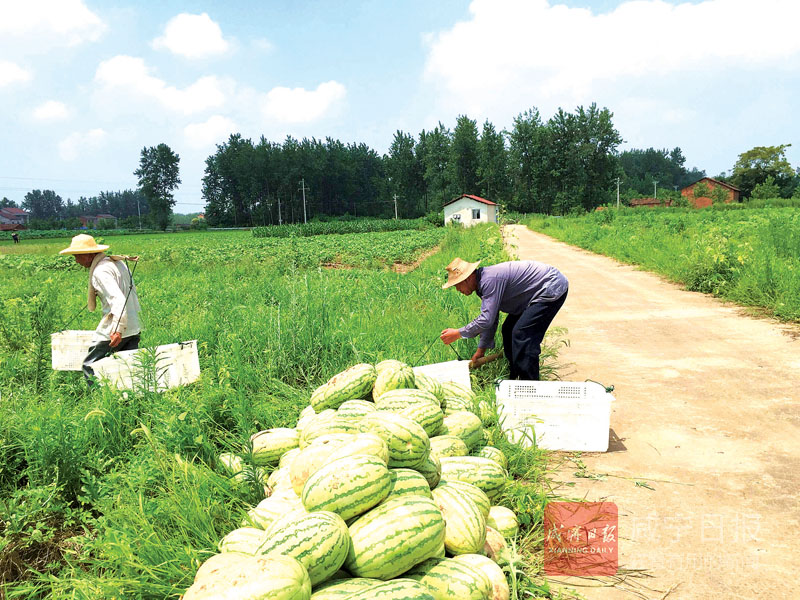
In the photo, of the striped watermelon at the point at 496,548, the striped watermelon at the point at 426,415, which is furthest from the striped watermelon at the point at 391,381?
the striped watermelon at the point at 496,548

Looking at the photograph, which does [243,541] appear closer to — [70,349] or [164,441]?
[164,441]

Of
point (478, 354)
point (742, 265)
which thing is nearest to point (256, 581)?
point (478, 354)

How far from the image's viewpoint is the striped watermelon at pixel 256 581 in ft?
5.85

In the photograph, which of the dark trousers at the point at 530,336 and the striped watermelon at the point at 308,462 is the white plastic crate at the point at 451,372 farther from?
the striped watermelon at the point at 308,462

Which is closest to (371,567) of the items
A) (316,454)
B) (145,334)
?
(316,454)

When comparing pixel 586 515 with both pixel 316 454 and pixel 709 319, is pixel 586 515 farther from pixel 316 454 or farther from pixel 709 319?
pixel 709 319

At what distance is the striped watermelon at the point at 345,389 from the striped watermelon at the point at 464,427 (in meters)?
0.62

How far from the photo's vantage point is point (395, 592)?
6.17 ft

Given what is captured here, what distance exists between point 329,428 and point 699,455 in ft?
9.59

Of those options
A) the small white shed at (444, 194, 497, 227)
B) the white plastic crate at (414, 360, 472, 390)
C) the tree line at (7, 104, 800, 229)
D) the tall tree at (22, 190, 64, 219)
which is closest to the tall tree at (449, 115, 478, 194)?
the tree line at (7, 104, 800, 229)

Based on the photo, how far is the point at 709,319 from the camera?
8.59 m

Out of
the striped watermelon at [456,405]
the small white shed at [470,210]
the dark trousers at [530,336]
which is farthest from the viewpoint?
the small white shed at [470,210]

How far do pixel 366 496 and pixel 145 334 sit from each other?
18.3 ft

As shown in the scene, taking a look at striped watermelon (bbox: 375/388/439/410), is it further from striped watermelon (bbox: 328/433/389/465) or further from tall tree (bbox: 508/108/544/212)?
tall tree (bbox: 508/108/544/212)
